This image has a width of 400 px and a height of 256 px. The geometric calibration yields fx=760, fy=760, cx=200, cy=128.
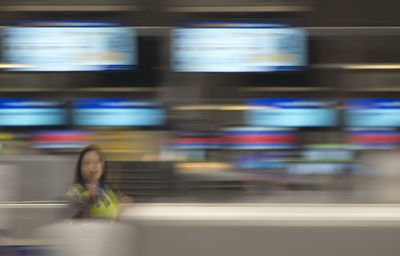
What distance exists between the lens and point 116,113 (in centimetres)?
673

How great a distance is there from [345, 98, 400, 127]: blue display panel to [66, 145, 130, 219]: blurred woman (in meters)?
2.24

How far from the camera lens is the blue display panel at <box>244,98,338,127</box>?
6.61 metres

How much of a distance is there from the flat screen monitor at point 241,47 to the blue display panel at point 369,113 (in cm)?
57

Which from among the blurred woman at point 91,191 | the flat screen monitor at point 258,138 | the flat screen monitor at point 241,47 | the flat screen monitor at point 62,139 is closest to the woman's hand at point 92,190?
the blurred woman at point 91,191

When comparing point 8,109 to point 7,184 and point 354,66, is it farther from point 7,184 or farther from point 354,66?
point 354,66

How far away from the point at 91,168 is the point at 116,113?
1.09 m

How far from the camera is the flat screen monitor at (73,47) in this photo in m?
6.70

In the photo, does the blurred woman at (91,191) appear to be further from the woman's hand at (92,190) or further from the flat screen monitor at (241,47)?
the flat screen monitor at (241,47)

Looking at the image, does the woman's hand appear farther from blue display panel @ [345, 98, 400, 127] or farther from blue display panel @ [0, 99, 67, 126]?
blue display panel @ [345, 98, 400, 127]

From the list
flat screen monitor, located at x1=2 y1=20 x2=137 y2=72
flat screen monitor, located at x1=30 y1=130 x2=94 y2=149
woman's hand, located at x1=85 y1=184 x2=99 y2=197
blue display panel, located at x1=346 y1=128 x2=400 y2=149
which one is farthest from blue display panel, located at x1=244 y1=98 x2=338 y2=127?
woman's hand, located at x1=85 y1=184 x2=99 y2=197

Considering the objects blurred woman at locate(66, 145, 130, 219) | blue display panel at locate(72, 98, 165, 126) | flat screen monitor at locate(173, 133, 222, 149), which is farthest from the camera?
blue display panel at locate(72, 98, 165, 126)

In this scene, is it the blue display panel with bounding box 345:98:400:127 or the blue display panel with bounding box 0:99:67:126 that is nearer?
the blue display panel with bounding box 345:98:400:127

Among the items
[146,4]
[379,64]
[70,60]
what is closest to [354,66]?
[379,64]

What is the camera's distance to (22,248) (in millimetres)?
5609
